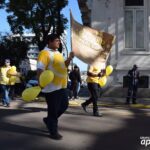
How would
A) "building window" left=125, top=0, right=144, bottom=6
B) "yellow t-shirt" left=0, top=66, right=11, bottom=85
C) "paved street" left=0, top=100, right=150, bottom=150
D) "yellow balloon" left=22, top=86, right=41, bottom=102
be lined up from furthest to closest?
1. "building window" left=125, top=0, right=144, bottom=6
2. "yellow t-shirt" left=0, top=66, right=11, bottom=85
3. "yellow balloon" left=22, top=86, right=41, bottom=102
4. "paved street" left=0, top=100, right=150, bottom=150

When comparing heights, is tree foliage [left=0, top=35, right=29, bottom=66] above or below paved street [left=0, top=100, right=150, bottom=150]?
above

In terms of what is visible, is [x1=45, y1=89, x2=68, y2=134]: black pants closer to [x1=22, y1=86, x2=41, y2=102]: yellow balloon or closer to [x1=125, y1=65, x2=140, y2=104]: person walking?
[x1=22, y1=86, x2=41, y2=102]: yellow balloon

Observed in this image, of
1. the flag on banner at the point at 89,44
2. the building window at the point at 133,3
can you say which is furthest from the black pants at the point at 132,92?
the flag on banner at the point at 89,44

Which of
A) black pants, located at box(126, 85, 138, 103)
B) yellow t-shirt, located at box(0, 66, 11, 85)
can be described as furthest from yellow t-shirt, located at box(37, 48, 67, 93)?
black pants, located at box(126, 85, 138, 103)

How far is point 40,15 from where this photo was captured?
31906 mm

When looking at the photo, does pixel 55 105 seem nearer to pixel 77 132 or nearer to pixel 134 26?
pixel 77 132

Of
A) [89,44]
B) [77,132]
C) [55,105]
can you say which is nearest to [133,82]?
[89,44]

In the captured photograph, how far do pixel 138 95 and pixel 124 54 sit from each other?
1.92 meters

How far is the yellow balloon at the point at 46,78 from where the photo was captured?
29.0 feet

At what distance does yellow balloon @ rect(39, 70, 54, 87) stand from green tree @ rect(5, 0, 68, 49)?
74.4ft

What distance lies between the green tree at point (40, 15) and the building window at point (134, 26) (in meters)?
9.82

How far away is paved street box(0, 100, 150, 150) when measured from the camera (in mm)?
8789

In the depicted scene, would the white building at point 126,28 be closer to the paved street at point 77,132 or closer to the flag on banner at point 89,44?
the paved street at point 77,132

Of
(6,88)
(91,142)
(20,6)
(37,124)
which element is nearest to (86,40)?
(37,124)
